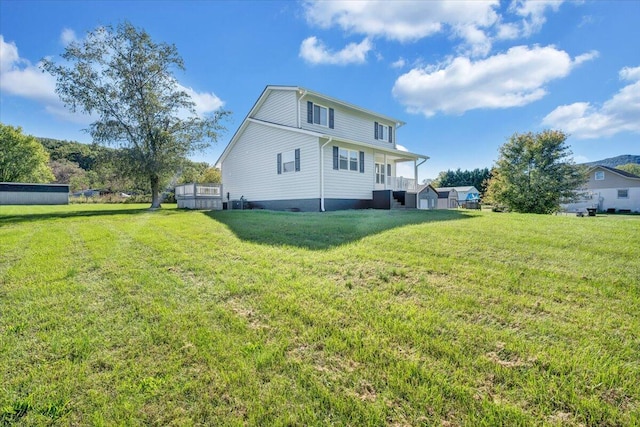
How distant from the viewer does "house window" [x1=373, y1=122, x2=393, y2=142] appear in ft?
64.1

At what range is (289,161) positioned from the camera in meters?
15.7

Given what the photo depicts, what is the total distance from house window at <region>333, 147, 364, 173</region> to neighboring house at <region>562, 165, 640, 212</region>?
28.3 meters

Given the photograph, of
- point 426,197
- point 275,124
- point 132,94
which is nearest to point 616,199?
point 426,197

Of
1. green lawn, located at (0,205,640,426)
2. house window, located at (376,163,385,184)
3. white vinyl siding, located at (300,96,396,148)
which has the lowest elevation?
green lawn, located at (0,205,640,426)

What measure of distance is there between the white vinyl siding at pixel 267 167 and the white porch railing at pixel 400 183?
226 inches

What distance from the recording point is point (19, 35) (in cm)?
1375

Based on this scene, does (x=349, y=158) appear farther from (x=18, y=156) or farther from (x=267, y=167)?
(x=18, y=156)

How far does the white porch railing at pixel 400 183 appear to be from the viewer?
58.9 feet

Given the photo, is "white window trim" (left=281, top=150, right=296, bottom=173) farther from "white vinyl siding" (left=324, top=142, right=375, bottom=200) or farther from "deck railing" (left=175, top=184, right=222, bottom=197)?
"deck railing" (left=175, top=184, right=222, bottom=197)

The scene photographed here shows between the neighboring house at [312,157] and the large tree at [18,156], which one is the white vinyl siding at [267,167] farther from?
the large tree at [18,156]

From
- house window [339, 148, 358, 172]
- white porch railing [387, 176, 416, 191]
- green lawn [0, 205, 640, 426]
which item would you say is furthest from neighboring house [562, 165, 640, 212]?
green lawn [0, 205, 640, 426]

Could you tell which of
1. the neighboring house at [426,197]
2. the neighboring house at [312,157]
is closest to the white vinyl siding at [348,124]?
the neighboring house at [312,157]

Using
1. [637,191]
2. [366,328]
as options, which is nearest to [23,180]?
[366,328]

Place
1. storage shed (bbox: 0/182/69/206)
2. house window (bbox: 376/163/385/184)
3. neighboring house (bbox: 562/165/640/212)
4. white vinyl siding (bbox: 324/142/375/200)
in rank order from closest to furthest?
white vinyl siding (bbox: 324/142/375/200)
house window (bbox: 376/163/385/184)
storage shed (bbox: 0/182/69/206)
neighboring house (bbox: 562/165/640/212)
